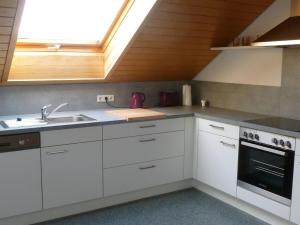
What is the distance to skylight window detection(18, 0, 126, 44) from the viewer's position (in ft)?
10.1

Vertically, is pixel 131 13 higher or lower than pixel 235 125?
higher

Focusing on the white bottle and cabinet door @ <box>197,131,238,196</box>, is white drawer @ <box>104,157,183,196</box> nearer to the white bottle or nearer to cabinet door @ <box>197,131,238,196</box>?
cabinet door @ <box>197,131,238,196</box>

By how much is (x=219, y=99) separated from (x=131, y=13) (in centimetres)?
142

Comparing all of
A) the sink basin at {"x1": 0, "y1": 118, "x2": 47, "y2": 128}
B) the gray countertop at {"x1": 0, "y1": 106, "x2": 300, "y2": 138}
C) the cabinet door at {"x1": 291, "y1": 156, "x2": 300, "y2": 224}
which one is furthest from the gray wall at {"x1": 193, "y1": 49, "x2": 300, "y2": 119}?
the sink basin at {"x1": 0, "y1": 118, "x2": 47, "y2": 128}

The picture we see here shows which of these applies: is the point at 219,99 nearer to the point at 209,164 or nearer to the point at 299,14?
the point at 209,164

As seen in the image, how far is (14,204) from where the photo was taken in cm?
273

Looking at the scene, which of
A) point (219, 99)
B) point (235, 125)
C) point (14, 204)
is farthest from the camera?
point (219, 99)

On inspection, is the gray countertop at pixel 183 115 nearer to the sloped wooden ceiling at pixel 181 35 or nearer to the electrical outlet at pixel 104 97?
the electrical outlet at pixel 104 97

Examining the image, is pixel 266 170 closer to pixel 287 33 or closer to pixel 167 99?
pixel 287 33

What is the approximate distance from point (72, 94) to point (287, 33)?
2.06 m

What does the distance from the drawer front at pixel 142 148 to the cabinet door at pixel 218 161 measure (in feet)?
0.74

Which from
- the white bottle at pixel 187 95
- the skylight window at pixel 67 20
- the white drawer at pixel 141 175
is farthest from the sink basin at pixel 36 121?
the white bottle at pixel 187 95

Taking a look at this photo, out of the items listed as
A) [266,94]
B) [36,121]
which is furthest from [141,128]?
[266,94]

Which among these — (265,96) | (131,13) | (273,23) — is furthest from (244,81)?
(131,13)
